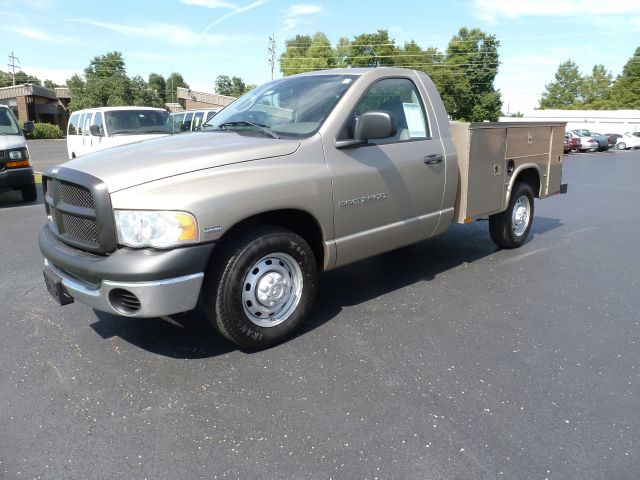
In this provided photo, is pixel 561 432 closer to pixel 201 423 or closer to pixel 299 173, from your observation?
pixel 201 423

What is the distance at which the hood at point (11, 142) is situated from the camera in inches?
362

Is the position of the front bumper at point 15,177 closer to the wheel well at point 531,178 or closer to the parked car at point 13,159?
the parked car at point 13,159

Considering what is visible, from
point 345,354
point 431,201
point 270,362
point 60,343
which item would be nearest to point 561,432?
point 345,354

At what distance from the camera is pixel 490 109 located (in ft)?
240

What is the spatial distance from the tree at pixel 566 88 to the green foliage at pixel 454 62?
29310mm

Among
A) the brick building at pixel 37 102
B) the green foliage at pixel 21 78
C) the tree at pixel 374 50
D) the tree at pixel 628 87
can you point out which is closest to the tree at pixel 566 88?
the tree at pixel 628 87

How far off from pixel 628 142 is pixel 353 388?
42.4 m

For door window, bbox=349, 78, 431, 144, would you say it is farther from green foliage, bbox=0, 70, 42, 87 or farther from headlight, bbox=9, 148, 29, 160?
green foliage, bbox=0, 70, 42, 87

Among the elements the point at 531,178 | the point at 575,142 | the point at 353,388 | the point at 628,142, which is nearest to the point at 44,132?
the point at 575,142

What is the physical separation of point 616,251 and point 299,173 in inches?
191

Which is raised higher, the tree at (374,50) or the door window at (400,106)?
the tree at (374,50)

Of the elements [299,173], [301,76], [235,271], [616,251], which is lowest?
[616,251]

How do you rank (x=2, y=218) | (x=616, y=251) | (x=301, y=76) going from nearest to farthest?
(x=301, y=76) < (x=616, y=251) < (x=2, y=218)

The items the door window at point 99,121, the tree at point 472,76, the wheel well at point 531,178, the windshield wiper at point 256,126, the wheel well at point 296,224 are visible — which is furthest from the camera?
the tree at point 472,76
